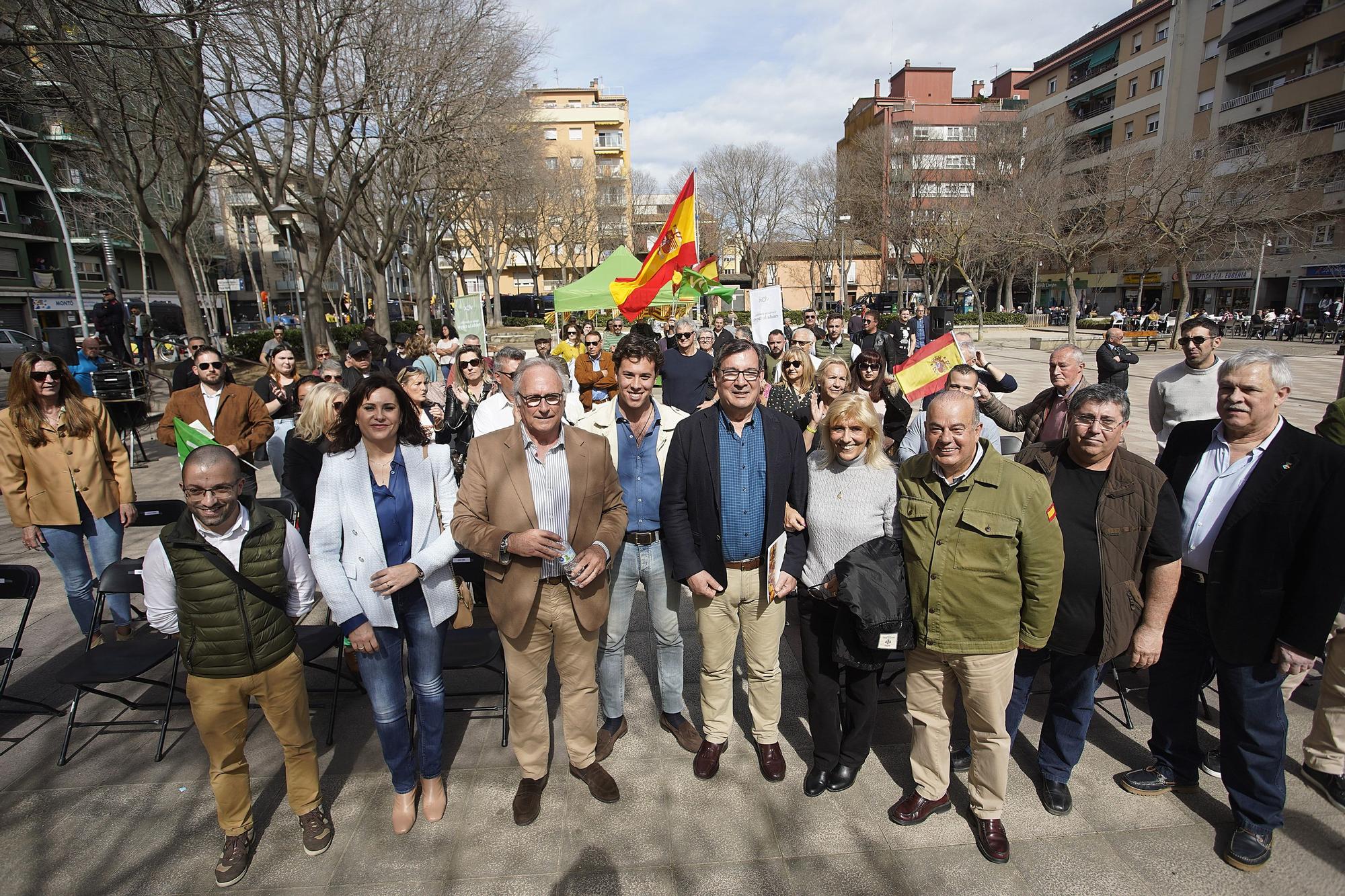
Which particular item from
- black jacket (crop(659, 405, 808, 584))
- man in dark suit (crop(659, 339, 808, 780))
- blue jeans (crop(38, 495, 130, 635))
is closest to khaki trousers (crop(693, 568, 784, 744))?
man in dark suit (crop(659, 339, 808, 780))

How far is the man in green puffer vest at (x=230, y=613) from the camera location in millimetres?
2408

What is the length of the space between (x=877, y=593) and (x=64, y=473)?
4.76m

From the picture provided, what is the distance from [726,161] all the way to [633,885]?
156 ft

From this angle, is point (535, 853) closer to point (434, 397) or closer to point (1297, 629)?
point (1297, 629)

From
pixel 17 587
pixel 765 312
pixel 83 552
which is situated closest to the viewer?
pixel 17 587

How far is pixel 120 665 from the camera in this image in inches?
132

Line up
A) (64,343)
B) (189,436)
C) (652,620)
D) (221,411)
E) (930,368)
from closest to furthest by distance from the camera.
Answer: (652,620) → (189,436) → (930,368) → (221,411) → (64,343)

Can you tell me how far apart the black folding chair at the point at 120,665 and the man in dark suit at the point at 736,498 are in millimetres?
2611

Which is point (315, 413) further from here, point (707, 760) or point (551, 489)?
point (707, 760)

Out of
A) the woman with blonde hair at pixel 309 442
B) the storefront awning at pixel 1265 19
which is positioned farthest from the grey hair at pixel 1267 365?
the storefront awning at pixel 1265 19

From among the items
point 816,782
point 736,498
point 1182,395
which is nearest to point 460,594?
Result: point 736,498

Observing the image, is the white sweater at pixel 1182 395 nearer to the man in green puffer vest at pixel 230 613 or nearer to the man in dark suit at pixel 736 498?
the man in dark suit at pixel 736 498

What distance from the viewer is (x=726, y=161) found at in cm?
4475

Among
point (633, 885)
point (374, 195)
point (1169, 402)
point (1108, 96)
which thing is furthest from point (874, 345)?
point (1108, 96)
